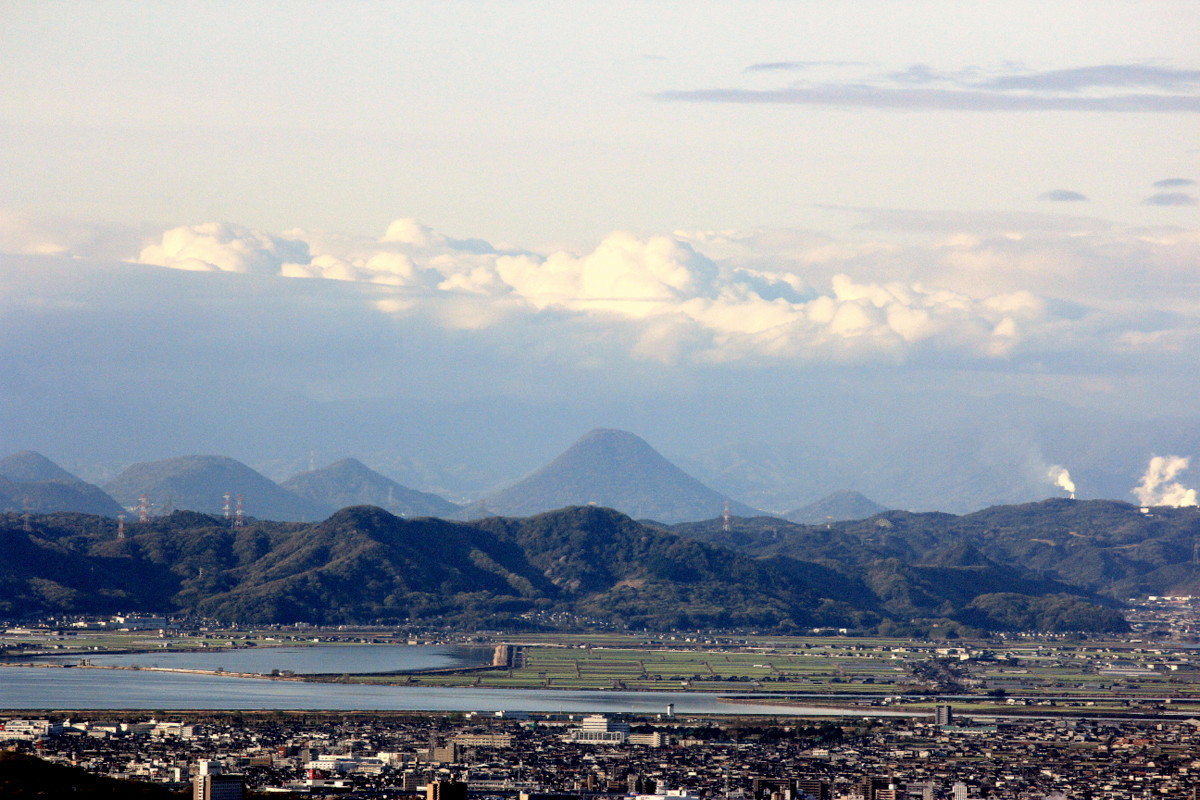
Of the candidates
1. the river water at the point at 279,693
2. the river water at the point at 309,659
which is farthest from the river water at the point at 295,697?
the river water at the point at 309,659

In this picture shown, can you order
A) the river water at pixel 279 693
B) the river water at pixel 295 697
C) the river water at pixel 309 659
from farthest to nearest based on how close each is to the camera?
the river water at pixel 309 659 < the river water at pixel 279 693 < the river water at pixel 295 697

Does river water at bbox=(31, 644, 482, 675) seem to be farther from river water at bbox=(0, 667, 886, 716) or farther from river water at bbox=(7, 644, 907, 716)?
river water at bbox=(0, 667, 886, 716)

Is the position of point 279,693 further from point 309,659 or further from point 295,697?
point 309,659

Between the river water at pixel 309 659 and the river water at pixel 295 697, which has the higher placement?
the river water at pixel 309 659

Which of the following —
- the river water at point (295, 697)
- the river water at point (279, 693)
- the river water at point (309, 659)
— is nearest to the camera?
the river water at point (295, 697)

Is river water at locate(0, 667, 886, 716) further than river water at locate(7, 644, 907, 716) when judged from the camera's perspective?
No

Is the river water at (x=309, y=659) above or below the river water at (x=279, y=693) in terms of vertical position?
above

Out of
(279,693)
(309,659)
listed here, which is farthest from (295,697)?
(309,659)

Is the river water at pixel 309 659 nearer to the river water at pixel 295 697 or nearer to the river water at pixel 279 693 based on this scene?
the river water at pixel 279 693

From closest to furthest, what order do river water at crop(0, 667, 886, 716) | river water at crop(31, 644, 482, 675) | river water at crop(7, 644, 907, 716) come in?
river water at crop(0, 667, 886, 716), river water at crop(7, 644, 907, 716), river water at crop(31, 644, 482, 675)

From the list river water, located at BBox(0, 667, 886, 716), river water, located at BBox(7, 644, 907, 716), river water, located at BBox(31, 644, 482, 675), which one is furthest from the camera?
river water, located at BBox(31, 644, 482, 675)

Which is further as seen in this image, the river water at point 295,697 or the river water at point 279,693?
the river water at point 279,693

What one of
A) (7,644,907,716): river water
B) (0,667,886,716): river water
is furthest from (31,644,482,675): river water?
(0,667,886,716): river water
